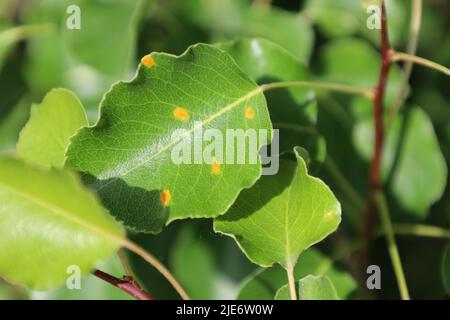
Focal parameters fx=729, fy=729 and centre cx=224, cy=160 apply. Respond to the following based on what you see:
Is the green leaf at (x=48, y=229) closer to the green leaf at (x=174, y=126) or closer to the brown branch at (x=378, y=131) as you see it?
the green leaf at (x=174, y=126)

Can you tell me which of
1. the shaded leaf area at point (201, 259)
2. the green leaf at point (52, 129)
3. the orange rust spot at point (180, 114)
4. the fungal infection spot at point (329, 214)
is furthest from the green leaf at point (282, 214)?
the shaded leaf area at point (201, 259)

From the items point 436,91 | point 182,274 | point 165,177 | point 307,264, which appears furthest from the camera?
point 436,91

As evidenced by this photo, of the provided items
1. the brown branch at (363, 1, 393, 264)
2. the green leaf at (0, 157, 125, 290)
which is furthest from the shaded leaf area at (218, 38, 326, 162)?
the green leaf at (0, 157, 125, 290)

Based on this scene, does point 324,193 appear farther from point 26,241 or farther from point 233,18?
point 233,18

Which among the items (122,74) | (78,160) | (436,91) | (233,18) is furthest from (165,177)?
(436,91)

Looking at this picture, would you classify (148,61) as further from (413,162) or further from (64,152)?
(413,162)

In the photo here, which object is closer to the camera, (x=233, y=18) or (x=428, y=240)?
(x=233, y=18)
